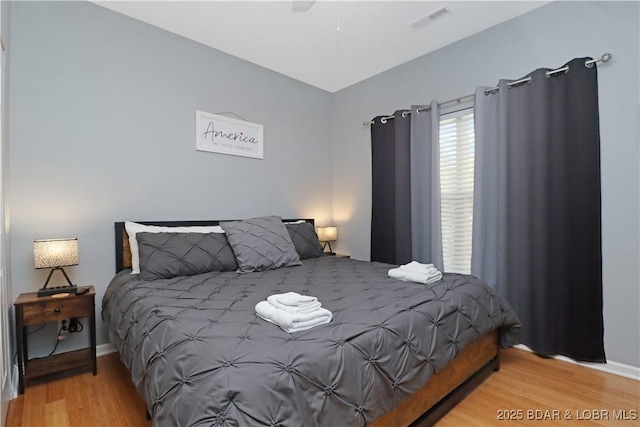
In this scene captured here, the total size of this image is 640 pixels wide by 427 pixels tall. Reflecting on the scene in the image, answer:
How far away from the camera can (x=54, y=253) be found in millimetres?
2117

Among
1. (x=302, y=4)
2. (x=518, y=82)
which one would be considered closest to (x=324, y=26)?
(x=302, y=4)

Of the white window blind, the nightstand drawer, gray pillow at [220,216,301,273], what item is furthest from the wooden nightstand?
the white window blind

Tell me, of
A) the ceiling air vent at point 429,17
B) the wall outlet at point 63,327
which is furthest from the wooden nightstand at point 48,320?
the ceiling air vent at point 429,17

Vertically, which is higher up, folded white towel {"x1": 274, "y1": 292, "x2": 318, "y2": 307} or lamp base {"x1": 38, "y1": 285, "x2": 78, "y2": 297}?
folded white towel {"x1": 274, "y1": 292, "x2": 318, "y2": 307}

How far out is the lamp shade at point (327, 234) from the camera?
12.8ft

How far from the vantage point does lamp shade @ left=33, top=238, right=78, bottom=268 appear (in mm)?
2080

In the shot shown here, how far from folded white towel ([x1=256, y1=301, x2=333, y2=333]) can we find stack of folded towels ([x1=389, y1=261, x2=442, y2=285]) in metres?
0.88

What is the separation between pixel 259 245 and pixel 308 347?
61.9 inches

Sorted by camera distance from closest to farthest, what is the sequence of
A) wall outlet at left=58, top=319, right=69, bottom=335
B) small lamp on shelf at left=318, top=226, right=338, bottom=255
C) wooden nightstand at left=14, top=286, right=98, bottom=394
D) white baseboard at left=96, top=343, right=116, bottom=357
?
wooden nightstand at left=14, top=286, right=98, bottom=394, wall outlet at left=58, top=319, right=69, bottom=335, white baseboard at left=96, top=343, right=116, bottom=357, small lamp on shelf at left=318, top=226, right=338, bottom=255

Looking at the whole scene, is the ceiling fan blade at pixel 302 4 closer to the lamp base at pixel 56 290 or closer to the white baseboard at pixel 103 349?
the lamp base at pixel 56 290

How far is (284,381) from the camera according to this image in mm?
1035

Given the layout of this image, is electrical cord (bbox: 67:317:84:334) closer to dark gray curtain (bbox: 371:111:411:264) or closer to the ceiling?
the ceiling

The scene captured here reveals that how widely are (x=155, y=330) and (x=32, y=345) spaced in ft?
5.25

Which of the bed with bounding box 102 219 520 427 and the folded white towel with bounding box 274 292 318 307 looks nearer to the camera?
the bed with bounding box 102 219 520 427
